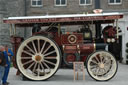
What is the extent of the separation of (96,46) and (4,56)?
349 cm

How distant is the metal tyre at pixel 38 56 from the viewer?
9039 millimetres

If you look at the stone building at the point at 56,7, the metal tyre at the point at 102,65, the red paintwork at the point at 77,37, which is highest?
the stone building at the point at 56,7

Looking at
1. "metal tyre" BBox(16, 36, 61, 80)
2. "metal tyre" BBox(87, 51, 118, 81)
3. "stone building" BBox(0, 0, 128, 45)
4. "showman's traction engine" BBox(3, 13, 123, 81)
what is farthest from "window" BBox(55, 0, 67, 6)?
"metal tyre" BBox(87, 51, 118, 81)

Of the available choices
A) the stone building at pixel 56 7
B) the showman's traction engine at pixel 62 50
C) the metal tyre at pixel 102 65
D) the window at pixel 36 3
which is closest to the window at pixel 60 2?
the stone building at pixel 56 7

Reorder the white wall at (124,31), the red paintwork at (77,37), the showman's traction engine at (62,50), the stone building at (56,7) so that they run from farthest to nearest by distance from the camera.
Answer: the stone building at (56,7)
the white wall at (124,31)
the red paintwork at (77,37)
the showman's traction engine at (62,50)

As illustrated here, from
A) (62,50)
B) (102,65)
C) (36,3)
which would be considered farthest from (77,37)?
(36,3)

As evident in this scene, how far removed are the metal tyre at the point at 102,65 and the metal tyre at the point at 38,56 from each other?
4.14 ft

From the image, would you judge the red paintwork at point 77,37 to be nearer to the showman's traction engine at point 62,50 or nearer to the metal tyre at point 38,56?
the showman's traction engine at point 62,50

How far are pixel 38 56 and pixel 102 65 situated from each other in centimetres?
244

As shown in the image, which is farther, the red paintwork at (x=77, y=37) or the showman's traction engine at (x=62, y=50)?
the red paintwork at (x=77, y=37)

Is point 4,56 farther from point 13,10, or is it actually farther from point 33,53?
point 13,10

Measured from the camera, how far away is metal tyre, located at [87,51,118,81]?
8.96 m

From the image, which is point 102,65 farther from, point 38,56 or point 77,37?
point 38,56

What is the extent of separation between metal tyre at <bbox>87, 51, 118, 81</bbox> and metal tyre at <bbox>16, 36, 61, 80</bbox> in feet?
4.14
